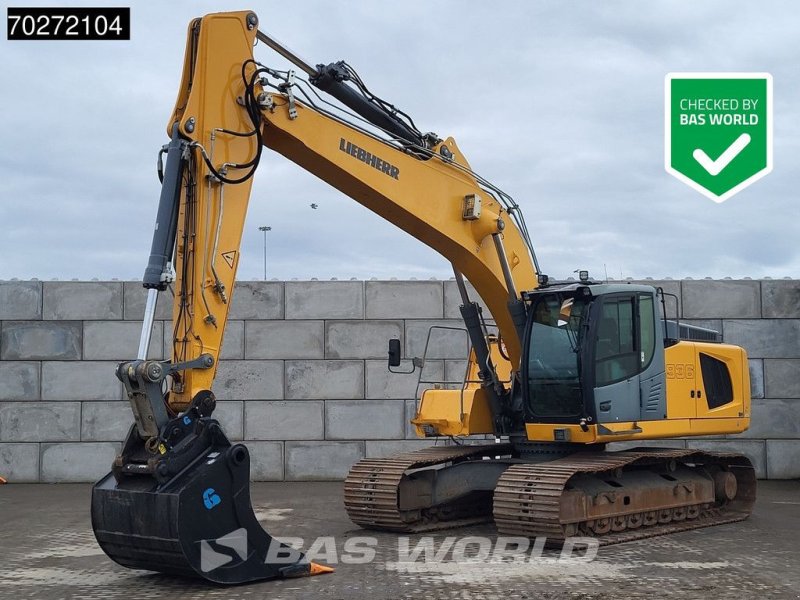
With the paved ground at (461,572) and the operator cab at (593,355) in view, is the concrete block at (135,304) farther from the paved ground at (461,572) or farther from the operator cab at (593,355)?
the operator cab at (593,355)

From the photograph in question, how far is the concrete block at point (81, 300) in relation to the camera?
14.3 meters

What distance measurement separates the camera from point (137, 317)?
46.9 ft

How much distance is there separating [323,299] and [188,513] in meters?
8.00

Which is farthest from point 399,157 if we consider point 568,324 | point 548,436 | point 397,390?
point 397,390

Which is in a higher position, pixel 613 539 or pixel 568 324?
pixel 568 324

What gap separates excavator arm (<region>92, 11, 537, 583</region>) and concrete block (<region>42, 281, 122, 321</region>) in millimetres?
6606

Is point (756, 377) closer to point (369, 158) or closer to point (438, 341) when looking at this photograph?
point (438, 341)

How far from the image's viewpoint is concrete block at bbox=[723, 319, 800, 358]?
47.6 ft

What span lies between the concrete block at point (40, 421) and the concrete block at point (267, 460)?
2496mm

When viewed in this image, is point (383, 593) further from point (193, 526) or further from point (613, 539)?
point (613, 539)

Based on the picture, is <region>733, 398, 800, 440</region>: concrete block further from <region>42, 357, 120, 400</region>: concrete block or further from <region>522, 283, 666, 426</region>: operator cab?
<region>42, 357, 120, 400</region>: concrete block

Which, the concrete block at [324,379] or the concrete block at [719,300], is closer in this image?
the concrete block at [324,379]

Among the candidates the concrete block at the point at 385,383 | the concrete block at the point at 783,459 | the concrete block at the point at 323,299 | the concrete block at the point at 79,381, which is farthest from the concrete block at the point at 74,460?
the concrete block at the point at 783,459

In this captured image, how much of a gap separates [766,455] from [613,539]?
6426 millimetres
